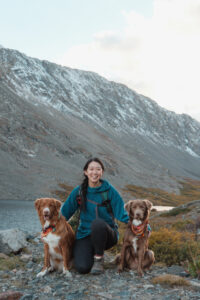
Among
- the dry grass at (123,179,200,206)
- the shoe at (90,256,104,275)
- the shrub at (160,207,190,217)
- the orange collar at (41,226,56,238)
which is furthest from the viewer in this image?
the dry grass at (123,179,200,206)

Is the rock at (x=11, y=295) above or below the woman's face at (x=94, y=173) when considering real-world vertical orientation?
below

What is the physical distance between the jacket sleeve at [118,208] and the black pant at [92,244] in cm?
41

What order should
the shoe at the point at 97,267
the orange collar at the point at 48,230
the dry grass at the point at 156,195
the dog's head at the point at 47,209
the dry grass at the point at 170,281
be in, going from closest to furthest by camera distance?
the dry grass at the point at 170,281, the dog's head at the point at 47,209, the orange collar at the point at 48,230, the shoe at the point at 97,267, the dry grass at the point at 156,195

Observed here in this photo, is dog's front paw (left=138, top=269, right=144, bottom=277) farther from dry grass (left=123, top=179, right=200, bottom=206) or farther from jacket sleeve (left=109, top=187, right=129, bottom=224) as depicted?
dry grass (left=123, top=179, right=200, bottom=206)

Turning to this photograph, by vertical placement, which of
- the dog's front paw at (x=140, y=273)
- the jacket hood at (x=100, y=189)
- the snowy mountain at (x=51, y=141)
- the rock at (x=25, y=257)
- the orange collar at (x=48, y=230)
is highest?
the snowy mountain at (x=51, y=141)

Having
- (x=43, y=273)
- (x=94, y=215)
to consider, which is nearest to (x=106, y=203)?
(x=94, y=215)

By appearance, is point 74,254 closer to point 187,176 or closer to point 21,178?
point 21,178

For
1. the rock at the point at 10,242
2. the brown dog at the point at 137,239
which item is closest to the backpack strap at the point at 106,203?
the brown dog at the point at 137,239

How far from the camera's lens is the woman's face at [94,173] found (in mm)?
7570

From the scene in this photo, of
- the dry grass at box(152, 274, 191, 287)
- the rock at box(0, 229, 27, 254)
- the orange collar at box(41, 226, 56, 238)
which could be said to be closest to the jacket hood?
the orange collar at box(41, 226, 56, 238)

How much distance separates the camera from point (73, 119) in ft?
536

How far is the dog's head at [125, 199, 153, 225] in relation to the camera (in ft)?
23.0

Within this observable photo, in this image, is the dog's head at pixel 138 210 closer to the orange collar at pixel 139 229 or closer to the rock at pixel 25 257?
the orange collar at pixel 139 229

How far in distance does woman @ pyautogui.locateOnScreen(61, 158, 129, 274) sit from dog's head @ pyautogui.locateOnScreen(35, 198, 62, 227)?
2.93ft
